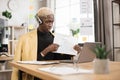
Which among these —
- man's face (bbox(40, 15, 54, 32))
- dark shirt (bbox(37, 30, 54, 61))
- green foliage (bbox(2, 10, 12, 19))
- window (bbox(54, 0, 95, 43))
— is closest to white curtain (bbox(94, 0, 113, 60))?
window (bbox(54, 0, 95, 43))

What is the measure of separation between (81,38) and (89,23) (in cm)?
49

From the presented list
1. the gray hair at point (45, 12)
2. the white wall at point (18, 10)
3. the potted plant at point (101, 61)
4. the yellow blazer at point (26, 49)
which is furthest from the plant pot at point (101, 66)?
the white wall at point (18, 10)

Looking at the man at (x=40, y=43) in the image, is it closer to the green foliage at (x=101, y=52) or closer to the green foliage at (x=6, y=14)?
the green foliage at (x=101, y=52)

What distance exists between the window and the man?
2.47m

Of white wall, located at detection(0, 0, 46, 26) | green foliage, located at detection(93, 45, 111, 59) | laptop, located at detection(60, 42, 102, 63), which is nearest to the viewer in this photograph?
green foliage, located at detection(93, 45, 111, 59)

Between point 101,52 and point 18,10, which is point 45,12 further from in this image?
point 18,10

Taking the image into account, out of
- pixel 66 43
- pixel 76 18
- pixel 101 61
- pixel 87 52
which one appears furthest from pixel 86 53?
pixel 76 18

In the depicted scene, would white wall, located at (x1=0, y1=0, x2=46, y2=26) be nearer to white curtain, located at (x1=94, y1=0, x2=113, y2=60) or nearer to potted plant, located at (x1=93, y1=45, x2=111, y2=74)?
white curtain, located at (x1=94, y1=0, x2=113, y2=60)

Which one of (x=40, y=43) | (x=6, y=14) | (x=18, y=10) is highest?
(x=18, y=10)

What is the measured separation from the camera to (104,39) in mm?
3777

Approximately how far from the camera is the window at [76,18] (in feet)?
15.9

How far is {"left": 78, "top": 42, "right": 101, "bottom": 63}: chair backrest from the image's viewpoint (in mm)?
1753

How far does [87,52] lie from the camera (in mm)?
1783

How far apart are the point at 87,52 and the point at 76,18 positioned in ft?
12.6
